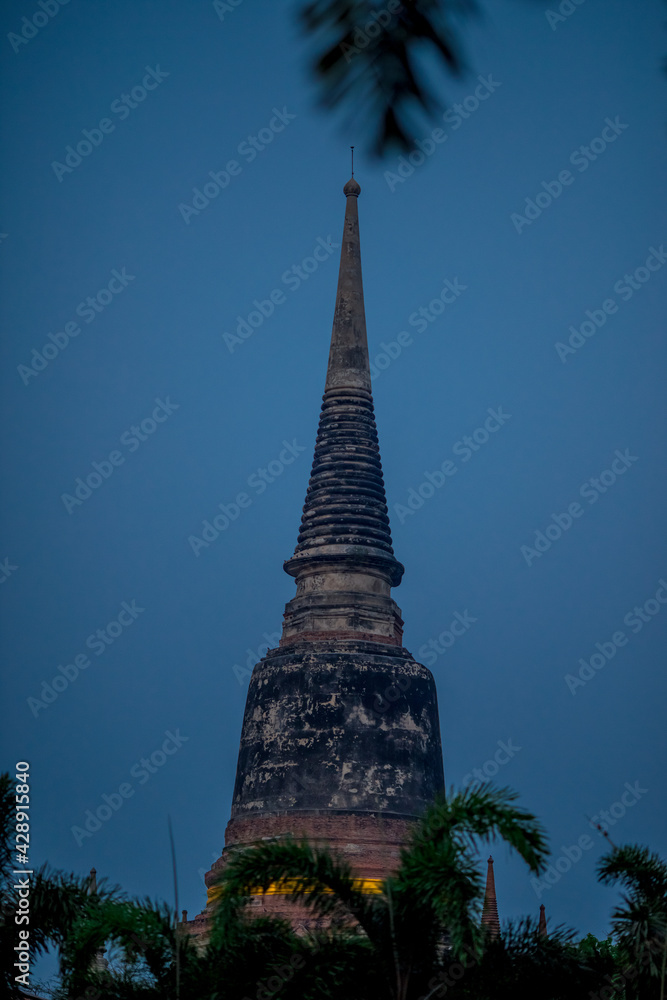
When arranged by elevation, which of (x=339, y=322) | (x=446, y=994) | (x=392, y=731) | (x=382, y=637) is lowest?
(x=446, y=994)

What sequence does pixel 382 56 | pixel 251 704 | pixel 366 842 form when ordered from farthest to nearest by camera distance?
pixel 251 704 → pixel 366 842 → pixel 382 56

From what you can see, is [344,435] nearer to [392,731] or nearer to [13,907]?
[392,731]

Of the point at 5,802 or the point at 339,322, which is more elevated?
the point at 339,322

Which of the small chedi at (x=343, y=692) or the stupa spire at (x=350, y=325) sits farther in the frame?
the stupa spire at (x=350, y=325)

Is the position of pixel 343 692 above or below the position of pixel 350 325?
below

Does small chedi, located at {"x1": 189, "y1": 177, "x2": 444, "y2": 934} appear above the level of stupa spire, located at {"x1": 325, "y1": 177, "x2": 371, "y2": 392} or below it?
below

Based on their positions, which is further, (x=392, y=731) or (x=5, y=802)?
(x=392, y=731)

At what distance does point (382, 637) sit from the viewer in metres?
31.8

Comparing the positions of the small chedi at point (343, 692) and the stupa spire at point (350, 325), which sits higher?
the stupa spire at point (350, 325)

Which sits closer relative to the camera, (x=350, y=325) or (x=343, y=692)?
(x=343, y=692)

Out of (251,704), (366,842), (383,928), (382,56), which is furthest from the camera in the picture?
(251,704)

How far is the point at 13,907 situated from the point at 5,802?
3.76ft

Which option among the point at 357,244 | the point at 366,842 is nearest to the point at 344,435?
the point at 357,244

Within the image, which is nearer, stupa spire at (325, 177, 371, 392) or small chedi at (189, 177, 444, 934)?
small chedi at (189, 177, 444, 934)
